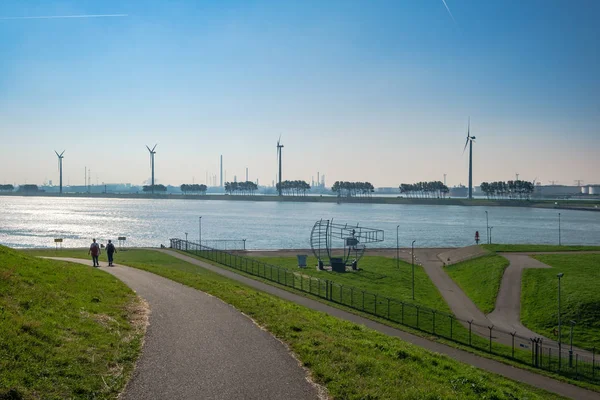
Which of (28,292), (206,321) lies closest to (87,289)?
(28,292)

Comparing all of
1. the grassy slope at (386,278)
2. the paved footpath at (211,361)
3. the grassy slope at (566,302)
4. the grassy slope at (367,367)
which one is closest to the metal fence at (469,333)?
the grassy slope at (566,302)

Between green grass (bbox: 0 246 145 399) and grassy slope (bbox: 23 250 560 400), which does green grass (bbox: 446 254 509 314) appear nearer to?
grassy slope (bbox: 23 250 560 400)

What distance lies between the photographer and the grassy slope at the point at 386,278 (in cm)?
3641

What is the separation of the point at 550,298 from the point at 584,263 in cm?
1264

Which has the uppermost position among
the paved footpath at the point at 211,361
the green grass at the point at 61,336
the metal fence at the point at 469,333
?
the green grass at the point at 61,336

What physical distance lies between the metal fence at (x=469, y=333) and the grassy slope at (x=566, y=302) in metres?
2.49

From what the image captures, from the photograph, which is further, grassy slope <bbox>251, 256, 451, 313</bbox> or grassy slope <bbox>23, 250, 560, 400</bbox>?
grassy slope <bbox>251, 256, 451, 313</bbox>

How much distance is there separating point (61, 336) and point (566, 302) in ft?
98.9

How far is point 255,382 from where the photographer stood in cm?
1170

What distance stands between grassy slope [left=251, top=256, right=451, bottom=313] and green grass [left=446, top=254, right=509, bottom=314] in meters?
2.57

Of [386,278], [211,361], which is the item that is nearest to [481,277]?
[386,278]

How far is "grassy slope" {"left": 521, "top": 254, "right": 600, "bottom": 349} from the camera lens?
29061 mm

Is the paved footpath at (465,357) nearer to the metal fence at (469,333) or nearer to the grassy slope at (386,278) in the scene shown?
the metal fence at (469,333)

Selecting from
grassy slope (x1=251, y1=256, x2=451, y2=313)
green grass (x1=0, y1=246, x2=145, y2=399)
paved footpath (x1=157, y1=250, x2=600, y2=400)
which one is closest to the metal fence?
paved footpath (x1=157, y1=250, x2=600, y2=400)
